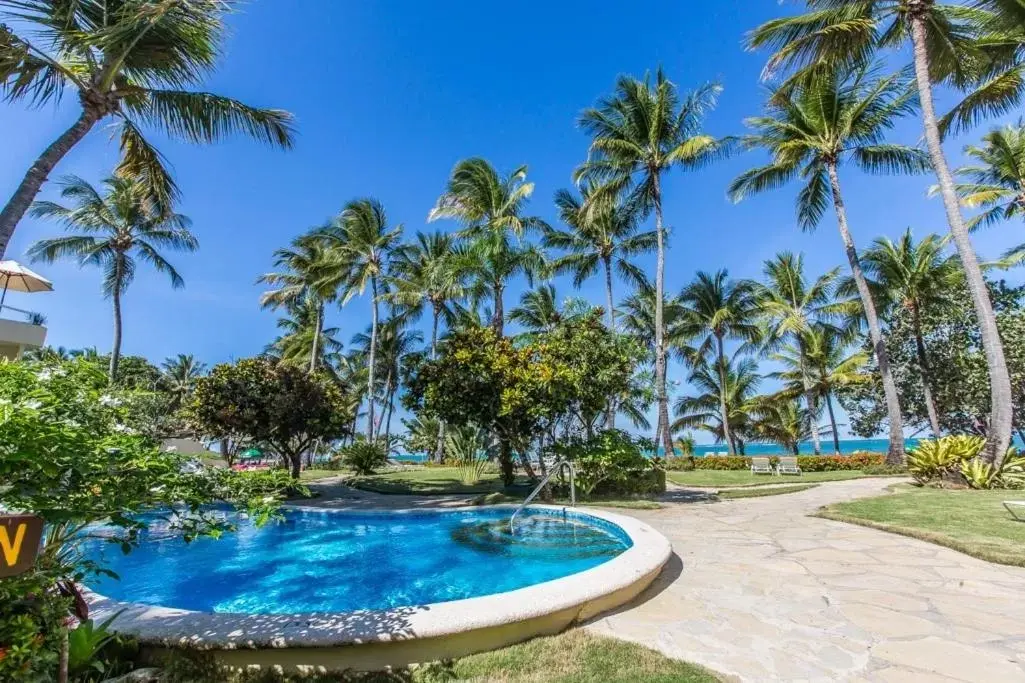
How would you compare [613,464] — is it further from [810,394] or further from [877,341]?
[810,394]

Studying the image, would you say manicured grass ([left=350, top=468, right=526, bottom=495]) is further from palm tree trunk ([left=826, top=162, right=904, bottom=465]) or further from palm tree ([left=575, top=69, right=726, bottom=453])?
palm tree trunk ([left=826, top=162, right=904, bottom=465])

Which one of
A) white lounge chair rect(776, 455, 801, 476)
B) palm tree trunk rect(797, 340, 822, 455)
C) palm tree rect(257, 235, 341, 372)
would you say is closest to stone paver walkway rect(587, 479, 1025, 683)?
white lounge chair rect(776, 455, 801, 476)

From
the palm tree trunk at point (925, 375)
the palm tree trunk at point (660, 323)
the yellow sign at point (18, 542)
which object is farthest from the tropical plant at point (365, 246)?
the palm tree trunk at point (925, 375)

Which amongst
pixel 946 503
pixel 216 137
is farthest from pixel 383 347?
pixel 946 503

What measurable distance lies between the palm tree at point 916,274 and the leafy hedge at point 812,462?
14.7 ft

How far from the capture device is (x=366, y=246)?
955 inches

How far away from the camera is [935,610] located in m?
3.78

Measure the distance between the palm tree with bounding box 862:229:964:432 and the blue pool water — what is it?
76.0ft

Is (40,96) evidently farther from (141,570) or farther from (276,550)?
(276,550)

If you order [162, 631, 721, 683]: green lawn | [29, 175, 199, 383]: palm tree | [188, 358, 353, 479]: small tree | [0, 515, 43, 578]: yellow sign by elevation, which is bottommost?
[162, 631, 721, 683]: green lawn

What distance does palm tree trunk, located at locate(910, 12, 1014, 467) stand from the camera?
33.2ft

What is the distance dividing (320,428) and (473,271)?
7319 millimetres

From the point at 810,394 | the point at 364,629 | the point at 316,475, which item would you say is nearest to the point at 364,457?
the point at 316,475

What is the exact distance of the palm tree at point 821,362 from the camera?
90.2ft
